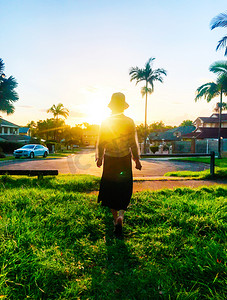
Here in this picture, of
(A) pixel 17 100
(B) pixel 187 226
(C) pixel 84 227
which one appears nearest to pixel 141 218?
(B) pixel 187 226

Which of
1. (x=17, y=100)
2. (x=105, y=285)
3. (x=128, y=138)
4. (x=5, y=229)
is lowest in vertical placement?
(x=105, y=285)

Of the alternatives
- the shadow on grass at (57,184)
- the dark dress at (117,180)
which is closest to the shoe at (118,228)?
the dark dress at (117,180)

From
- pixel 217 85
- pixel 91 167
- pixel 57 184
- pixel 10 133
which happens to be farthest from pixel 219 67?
pixel 10 133

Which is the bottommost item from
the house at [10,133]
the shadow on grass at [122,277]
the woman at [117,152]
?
the shadow on grass at [122,277]

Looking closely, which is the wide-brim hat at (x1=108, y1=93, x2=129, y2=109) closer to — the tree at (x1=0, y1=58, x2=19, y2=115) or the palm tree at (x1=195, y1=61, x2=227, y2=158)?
the palm tree at (x1=195, y1=61, x2=227, y2=158)

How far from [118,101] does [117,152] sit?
2.53ft

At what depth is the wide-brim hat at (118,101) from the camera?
3.37m

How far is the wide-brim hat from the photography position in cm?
337

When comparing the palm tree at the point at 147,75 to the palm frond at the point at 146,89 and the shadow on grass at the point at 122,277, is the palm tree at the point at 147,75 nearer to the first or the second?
the palm frond at the point at 146,89

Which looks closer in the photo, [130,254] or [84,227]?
[130,254]

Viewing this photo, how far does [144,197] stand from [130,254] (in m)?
2.16

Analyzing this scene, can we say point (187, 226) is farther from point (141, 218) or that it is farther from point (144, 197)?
point (144, 197)

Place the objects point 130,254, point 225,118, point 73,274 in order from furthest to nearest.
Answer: point 225,118 < point 130,254 < point 73,274

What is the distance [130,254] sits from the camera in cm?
269
